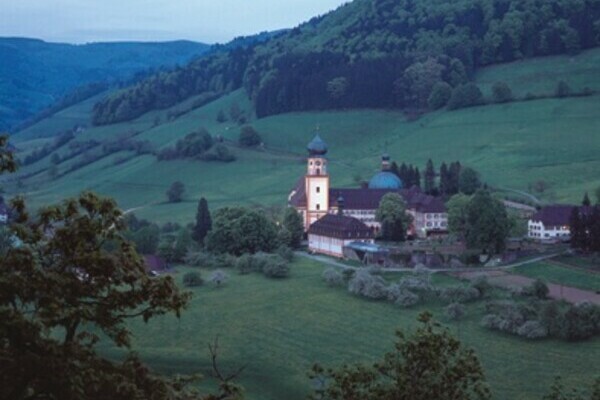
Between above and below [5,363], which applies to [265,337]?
below

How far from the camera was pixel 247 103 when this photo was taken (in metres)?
158

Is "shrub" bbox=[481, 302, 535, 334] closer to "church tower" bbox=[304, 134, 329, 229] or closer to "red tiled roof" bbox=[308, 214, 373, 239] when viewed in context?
"red tiled roof" bbox=[308, 214, 373, 239]

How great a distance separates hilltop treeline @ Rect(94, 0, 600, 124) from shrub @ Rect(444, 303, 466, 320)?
8185cm

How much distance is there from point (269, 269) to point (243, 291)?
3717 millimetres

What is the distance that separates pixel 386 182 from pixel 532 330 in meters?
41.8

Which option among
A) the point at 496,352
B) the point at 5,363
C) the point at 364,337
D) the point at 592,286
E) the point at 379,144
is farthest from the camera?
the point at 379,144

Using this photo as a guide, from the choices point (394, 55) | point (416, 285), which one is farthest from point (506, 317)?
point (394, 55)

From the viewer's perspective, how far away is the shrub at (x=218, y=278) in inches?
2449

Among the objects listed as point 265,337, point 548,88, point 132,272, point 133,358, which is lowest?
point 265,337

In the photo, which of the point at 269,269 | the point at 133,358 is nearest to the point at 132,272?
the point at 133,358

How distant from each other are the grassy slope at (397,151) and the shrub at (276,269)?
28598 millimetres

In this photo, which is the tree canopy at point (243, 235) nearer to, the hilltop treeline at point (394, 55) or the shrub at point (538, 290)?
the shrub at point (538, 290)

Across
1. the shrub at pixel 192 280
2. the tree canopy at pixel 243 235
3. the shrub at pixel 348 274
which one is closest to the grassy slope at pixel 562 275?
the shrub at pixel 348 274

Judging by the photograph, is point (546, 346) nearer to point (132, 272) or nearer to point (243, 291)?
point (243, 291)
